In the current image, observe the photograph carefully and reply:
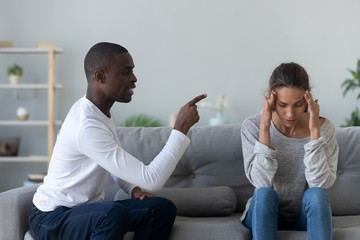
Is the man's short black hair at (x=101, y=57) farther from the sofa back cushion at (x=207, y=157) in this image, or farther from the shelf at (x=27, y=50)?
the shelf at (x=27, y=50)

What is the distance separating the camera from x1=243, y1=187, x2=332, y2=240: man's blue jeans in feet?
6.21

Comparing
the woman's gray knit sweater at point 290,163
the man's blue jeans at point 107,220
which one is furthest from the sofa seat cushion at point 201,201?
the man's blue jeans at point 107,220

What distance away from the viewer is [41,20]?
589 cm

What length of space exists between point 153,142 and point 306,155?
789 millimetres

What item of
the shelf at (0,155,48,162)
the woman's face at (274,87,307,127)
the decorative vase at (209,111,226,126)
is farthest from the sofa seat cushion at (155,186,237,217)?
the shelf at (0,155,48,162)

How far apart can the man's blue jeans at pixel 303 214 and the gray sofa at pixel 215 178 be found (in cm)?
25

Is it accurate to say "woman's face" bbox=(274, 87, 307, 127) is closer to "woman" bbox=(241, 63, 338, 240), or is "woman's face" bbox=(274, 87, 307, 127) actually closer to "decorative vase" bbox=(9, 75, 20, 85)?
"woman" bbox=(241, 63, 338, 240)

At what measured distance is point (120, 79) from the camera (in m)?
2.03

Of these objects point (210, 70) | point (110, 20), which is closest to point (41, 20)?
point (110, 20)

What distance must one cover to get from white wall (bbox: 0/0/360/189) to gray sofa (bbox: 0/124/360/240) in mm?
3223

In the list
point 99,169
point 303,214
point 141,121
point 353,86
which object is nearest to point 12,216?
point 99,169

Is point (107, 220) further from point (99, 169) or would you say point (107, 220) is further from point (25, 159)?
point (25, 159)

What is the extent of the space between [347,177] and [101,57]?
1297 millimetres

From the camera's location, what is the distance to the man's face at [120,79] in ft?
6.63
